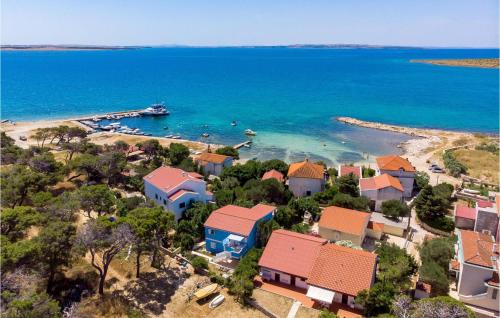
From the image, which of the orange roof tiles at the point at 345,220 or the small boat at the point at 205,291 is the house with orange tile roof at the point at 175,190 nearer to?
the small boat at the point at 205,291

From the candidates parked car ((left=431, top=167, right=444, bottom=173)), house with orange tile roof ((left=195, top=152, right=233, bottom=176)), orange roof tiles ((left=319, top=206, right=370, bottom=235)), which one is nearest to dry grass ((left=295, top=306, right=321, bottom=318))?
orange roof tiles ((left=319, top=206, right=370, bottom=235))

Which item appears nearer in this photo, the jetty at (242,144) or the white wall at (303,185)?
the white wall at (303,185)

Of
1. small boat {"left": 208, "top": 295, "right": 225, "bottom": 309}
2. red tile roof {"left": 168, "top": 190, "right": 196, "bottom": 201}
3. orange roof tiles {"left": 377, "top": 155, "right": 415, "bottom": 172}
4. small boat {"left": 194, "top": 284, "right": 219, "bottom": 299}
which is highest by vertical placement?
orange roof tiles {"left": 377, "top": 155, "right": 415, "bottom": 172}

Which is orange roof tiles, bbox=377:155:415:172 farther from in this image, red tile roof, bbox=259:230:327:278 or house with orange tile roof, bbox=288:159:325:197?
red tile roof, bbox=259:230:327:278

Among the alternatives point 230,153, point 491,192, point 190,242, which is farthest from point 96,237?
point 491,192

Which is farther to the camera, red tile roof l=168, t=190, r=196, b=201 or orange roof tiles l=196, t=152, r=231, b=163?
orange roof tiles l=196, t=152, r=231, b=163

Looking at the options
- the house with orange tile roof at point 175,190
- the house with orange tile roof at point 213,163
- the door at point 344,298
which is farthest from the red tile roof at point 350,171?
the door at point 344,298

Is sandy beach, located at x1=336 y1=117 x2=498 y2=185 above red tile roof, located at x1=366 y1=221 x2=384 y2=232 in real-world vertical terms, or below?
below
